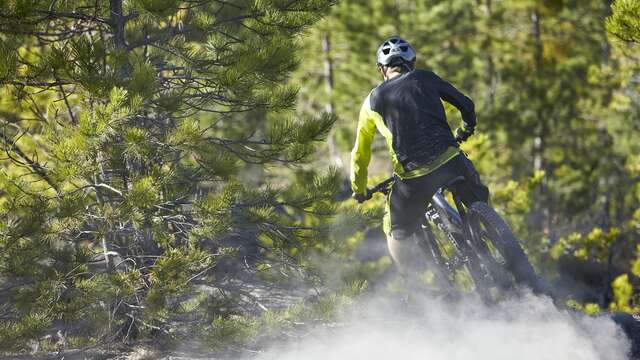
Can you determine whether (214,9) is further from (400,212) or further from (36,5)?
(400,212)

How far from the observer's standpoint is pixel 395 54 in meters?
5.12

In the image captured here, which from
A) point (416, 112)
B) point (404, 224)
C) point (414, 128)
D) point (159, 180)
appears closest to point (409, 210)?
point (404, 224)

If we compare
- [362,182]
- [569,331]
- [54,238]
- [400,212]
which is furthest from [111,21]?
[569,331]

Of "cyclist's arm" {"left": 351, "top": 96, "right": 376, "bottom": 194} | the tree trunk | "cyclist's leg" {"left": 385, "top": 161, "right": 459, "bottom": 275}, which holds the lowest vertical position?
"cyclist's leg" {"left": 385, "top": 161, "right": 459, "bottom": 275}

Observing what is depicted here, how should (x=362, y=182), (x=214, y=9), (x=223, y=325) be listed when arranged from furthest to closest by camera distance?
(x=214, y=9) → (x=223, y=325) → (x=362, y=182)

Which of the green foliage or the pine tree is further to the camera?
the green foliage

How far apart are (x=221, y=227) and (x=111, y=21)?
2181 millimetres

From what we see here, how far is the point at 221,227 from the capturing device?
237 inches

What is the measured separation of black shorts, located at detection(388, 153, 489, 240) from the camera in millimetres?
5129

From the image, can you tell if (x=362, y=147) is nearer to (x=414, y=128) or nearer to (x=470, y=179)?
(x=414, y=128)

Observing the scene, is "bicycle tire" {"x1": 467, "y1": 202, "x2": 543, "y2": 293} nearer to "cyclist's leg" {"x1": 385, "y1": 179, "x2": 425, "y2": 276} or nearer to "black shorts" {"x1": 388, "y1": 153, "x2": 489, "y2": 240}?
"black shorts" {"x1": 388, "y1": 153, "x2": 489, "y2": 240}

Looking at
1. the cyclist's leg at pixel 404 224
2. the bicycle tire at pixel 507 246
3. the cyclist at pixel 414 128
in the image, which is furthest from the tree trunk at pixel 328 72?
the bicycle tire at pixel 507 246

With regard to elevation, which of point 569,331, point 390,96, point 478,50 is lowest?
point 569,331

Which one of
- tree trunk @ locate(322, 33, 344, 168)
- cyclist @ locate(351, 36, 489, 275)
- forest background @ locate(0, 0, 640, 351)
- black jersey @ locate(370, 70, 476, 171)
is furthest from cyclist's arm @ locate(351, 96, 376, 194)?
tree trunk @ locate(322, 33, 344, 168)
